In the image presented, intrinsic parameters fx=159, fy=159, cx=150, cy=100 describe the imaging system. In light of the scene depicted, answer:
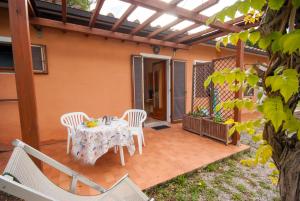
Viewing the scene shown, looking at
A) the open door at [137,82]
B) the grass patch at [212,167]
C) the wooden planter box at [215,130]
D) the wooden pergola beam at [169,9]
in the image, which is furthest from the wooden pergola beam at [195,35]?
the grass patch at [212,167]

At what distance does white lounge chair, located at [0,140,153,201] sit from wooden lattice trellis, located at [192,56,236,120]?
3.06 meters

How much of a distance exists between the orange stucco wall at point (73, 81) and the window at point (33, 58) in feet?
0.31

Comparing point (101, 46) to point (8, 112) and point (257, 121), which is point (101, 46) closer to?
point (8, 112)

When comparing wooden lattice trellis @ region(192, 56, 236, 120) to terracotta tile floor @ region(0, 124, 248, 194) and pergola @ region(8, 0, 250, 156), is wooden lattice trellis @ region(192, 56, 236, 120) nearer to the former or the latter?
pergola @ region(8, 0, 250, 156)

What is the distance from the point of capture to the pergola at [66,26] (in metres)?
1.52

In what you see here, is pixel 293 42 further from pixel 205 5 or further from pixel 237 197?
pixel 205 5

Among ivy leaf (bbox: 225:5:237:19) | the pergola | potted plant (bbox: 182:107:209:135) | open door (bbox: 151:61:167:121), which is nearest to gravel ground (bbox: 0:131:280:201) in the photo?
the pergola

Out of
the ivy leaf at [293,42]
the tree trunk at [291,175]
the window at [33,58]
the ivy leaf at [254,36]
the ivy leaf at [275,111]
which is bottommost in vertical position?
the tree trunk at [291,175]

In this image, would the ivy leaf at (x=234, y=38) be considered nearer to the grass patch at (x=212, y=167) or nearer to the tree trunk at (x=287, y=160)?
the tree trunk at (x=287, y=160)

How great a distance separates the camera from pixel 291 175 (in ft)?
2.16

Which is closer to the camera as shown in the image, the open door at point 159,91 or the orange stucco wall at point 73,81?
the orange stucco wall at point 73,81

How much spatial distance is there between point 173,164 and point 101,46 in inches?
121

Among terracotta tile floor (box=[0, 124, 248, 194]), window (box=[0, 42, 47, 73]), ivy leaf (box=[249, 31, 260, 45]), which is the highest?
window (box=[0, 42, 47, 73])

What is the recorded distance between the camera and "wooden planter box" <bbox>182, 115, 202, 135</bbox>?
3908 millimetres
